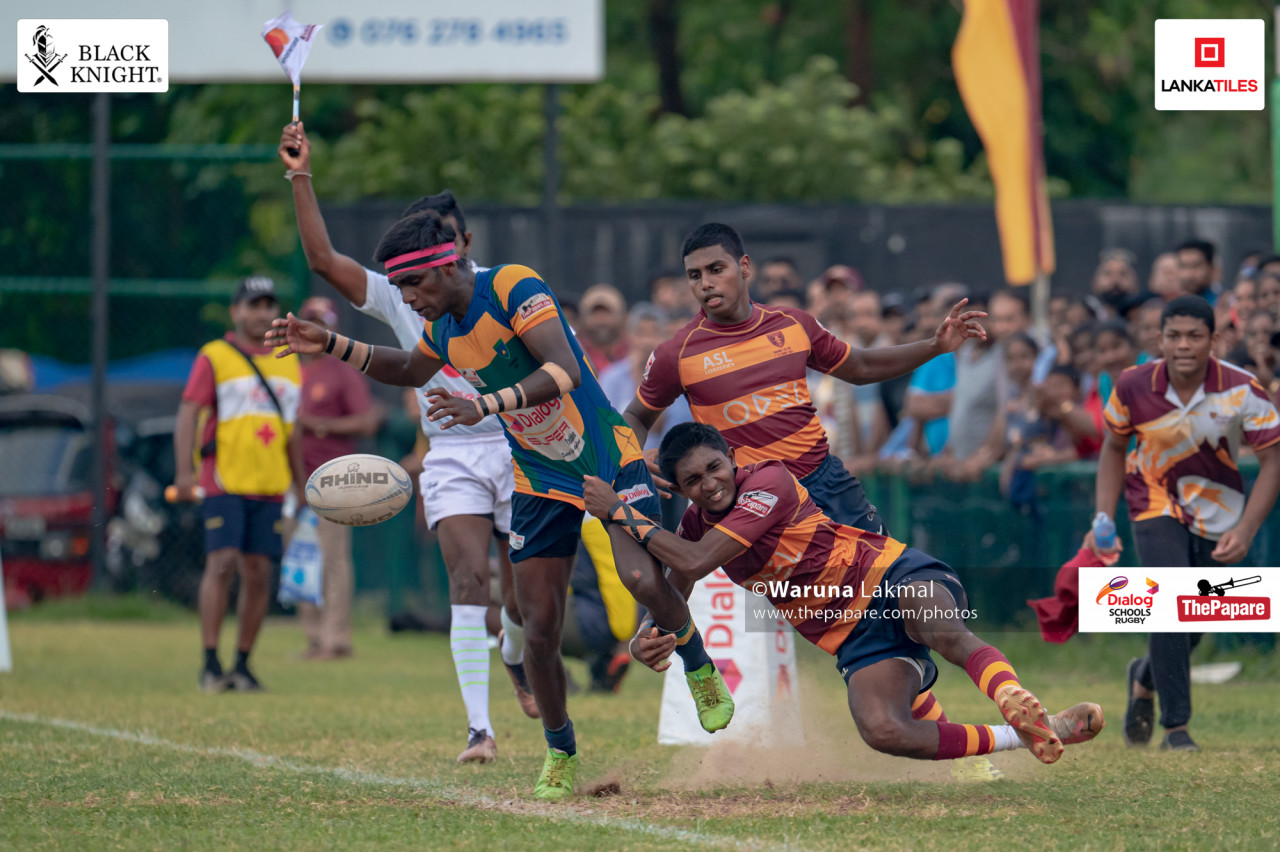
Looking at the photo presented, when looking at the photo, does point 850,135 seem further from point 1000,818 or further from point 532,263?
point 1000,818

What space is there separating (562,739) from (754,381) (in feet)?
5.72

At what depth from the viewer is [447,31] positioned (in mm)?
16922

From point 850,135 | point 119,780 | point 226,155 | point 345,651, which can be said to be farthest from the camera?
point 850,135

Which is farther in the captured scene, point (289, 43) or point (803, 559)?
point (289, 43)

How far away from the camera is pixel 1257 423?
8305 mm

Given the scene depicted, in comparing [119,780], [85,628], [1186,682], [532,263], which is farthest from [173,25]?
[1186,682]

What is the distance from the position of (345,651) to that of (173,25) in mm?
7097

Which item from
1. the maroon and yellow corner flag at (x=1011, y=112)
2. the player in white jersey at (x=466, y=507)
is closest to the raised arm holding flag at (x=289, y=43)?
the player in white jersey at (x=466, y=507)

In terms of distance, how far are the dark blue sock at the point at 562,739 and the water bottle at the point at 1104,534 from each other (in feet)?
9.65

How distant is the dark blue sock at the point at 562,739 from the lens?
7055 mm

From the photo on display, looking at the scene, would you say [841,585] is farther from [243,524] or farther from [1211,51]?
[1211,51]

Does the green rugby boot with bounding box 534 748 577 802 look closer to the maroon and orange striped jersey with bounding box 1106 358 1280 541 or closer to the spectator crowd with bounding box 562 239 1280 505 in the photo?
the maroon and orange striped jersey with bounding box 1106 358 1280 541

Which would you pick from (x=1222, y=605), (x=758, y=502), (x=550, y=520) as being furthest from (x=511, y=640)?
(x=1222, y=605)

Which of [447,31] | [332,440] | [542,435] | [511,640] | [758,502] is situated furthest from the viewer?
[447,31]
